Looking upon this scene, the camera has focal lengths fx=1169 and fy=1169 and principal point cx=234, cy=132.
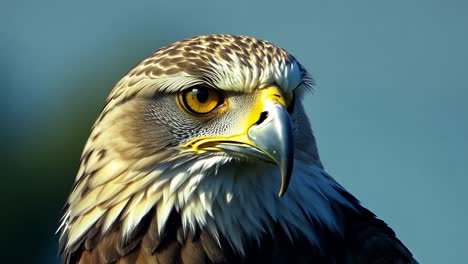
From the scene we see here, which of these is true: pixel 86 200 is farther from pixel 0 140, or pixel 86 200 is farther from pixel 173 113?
pixel 0 140

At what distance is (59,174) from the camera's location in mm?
18297

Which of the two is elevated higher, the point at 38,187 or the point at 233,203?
the point at 233,203

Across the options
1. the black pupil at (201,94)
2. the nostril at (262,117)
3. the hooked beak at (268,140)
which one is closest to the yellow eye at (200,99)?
the black pupil at (201,94)

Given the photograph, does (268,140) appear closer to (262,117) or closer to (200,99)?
(262,117)

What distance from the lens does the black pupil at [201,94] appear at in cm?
580

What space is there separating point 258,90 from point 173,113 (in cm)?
49

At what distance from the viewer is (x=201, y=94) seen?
229 inches

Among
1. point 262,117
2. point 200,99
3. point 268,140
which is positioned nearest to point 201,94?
point 200,99

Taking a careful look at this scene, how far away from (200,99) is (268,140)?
0.54 metres

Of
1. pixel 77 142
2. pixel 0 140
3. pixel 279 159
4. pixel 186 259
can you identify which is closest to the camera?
pixel 279 159

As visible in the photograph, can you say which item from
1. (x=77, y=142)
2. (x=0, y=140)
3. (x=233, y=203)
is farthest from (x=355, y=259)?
(x=0, y=140)

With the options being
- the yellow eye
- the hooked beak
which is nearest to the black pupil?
the yellow eye

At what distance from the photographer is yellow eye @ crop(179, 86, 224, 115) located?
5.78m

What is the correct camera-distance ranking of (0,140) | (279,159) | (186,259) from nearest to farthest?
(279,159) < (186,259) < (0,140)
